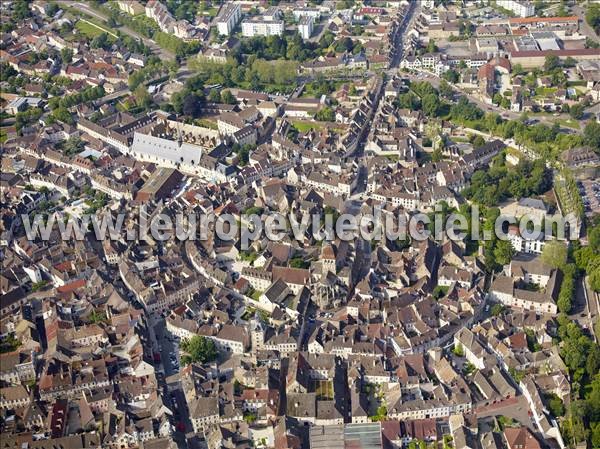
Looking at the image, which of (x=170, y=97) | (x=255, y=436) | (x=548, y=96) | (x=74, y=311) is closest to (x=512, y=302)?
(x=255, y=436)

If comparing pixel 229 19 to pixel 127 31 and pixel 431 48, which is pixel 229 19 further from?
pixel 431 48

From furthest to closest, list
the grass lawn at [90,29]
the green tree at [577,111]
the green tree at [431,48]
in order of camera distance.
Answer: the grass lawn at [90,29] → the green tree at [431,48] → the green tree at [577,111]

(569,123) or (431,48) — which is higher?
(431,48)

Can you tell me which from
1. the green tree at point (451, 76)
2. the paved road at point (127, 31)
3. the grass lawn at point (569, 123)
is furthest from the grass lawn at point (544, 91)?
the paved road at point (127, 31)

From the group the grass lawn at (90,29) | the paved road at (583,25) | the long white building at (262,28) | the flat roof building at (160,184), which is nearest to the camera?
the flat roof building at (160,184)

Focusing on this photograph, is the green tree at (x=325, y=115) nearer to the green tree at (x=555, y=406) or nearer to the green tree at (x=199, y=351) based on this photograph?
the green tree at (x=199, y=351)

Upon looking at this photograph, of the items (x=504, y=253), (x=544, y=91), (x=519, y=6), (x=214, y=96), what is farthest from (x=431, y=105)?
(x=519, y=6)

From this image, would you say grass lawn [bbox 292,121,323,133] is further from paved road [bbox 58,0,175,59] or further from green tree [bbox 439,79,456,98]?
paved road [bbox 58,0,175,59]
